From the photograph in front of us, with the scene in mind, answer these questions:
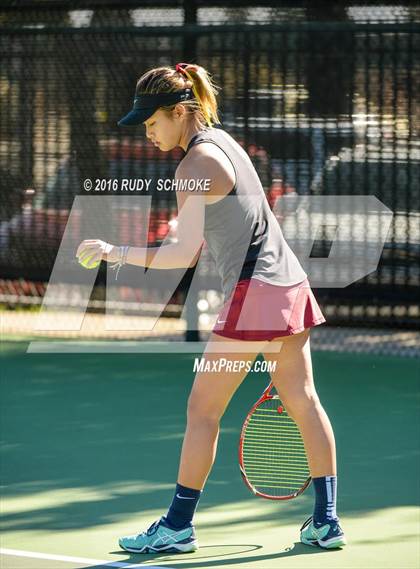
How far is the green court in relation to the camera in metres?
5.33

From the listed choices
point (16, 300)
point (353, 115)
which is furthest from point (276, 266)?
point (16, 300)

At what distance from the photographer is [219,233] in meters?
5.18

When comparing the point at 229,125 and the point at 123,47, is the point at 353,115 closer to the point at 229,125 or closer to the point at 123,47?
the point at 229,125

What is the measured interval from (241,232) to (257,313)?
12.6 inches

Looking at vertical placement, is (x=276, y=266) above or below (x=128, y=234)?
above

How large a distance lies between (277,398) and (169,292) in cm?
522

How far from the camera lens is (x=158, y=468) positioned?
22.2ft

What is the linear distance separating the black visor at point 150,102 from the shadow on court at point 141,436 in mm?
1720

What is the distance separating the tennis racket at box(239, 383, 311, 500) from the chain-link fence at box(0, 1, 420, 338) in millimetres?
4753

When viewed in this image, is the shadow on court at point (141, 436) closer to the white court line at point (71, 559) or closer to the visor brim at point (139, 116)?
the white court line at point (71, 559)

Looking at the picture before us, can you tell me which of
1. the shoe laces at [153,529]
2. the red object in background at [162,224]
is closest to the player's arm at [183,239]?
the shoe laces at [153,529]

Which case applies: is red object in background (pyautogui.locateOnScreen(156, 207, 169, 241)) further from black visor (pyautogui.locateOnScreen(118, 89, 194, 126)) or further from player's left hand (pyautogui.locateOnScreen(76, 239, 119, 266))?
player's left hand (pyautogui.locateOnScreen(76, 239, 119, 266))

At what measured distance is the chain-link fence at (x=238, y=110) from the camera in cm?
1015

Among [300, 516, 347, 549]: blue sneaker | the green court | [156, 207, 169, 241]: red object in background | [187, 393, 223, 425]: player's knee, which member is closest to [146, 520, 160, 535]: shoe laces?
the green court
